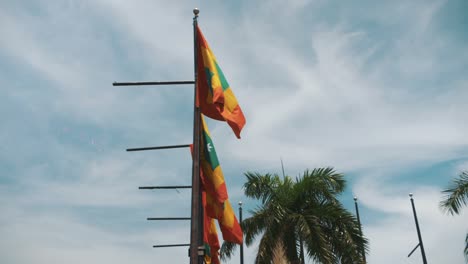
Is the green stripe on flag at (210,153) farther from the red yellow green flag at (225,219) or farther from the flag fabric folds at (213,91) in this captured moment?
the red yellow green flag at (225,219)

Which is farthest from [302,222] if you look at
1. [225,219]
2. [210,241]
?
[225,219]

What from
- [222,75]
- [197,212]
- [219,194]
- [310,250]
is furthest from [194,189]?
[310,250]

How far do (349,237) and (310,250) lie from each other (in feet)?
5.77

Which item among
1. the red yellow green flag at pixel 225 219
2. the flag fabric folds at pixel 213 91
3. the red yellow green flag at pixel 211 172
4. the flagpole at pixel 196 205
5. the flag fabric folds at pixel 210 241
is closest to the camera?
the flagpole at pixel 196 205

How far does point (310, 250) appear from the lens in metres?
16.7

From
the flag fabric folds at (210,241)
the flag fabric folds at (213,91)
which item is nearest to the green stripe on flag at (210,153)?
the flag fabric folds at (213,91)

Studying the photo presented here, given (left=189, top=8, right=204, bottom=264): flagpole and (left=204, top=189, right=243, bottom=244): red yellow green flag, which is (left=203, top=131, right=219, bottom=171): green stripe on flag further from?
(left=204, top=189, right=243, bottom=244): red yellow green flag

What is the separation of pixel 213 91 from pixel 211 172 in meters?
1.90

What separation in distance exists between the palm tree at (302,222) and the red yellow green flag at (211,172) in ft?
28.1

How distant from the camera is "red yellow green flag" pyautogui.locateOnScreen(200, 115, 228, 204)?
919 centimetres

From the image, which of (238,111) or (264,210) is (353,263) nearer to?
(264,210)

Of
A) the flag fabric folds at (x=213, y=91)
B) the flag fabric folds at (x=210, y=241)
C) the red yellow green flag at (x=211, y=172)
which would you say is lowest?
the flag fabric folds at (x=210, y=241)

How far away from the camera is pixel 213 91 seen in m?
8.80

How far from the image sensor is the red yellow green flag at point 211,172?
30.1ft
